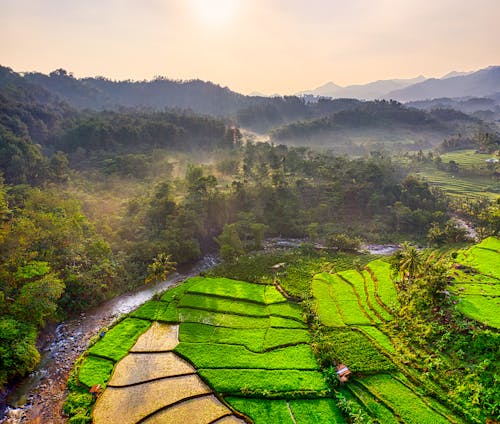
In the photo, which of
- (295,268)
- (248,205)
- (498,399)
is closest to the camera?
(498,399)

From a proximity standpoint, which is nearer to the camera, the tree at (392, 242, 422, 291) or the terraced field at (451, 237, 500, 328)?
the terraced field at (451, 237, 500, 328)

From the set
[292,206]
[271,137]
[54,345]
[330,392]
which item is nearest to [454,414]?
[330,392]

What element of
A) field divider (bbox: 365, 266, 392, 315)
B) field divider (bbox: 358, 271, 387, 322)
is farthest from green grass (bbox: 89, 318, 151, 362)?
field divider (bbox: 365, 266, 392, 315)

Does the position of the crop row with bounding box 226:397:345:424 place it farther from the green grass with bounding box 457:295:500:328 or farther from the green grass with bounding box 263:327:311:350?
the green grass with bounding box 457:295:500:328

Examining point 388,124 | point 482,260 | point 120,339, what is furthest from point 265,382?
point 388,124

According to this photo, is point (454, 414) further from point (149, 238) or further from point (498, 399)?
point (149, 238)

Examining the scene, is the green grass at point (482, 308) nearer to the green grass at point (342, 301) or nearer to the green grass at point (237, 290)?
the green grass at point (342, 301)

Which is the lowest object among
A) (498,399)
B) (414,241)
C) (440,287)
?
(414,241)
